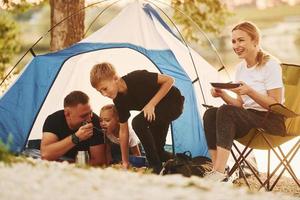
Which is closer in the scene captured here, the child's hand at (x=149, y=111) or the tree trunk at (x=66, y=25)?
the child's hand at (x=149, y=111)

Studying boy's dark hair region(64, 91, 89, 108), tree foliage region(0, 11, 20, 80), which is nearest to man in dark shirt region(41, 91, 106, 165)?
boy's dark hair region(64, 91, 89, 108)

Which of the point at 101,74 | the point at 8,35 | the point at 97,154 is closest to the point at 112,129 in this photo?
the point at 97,154

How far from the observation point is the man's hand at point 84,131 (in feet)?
18.2

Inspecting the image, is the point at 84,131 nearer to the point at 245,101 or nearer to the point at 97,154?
the point at 97,154

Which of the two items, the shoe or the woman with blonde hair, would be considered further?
the woman with blonde hair

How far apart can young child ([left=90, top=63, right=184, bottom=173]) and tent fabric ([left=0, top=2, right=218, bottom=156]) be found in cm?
61

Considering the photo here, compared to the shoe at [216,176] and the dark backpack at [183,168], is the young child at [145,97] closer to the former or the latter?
the dark backpack at [183,168]

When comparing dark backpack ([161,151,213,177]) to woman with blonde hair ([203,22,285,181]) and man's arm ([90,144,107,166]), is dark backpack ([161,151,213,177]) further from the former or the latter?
man's arm ([90,144,107,166])

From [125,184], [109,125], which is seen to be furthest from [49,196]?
[109,125]

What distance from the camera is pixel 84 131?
5.57 m

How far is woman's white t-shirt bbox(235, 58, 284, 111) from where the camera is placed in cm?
525

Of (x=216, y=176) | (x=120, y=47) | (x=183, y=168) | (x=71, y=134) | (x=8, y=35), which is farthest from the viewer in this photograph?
(x=8, y=35)

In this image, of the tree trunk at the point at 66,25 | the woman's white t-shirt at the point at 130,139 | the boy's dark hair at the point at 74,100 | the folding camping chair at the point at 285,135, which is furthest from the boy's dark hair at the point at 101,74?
the tree trunk at the point at 66,25

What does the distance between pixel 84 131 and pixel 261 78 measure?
1.34 meters
